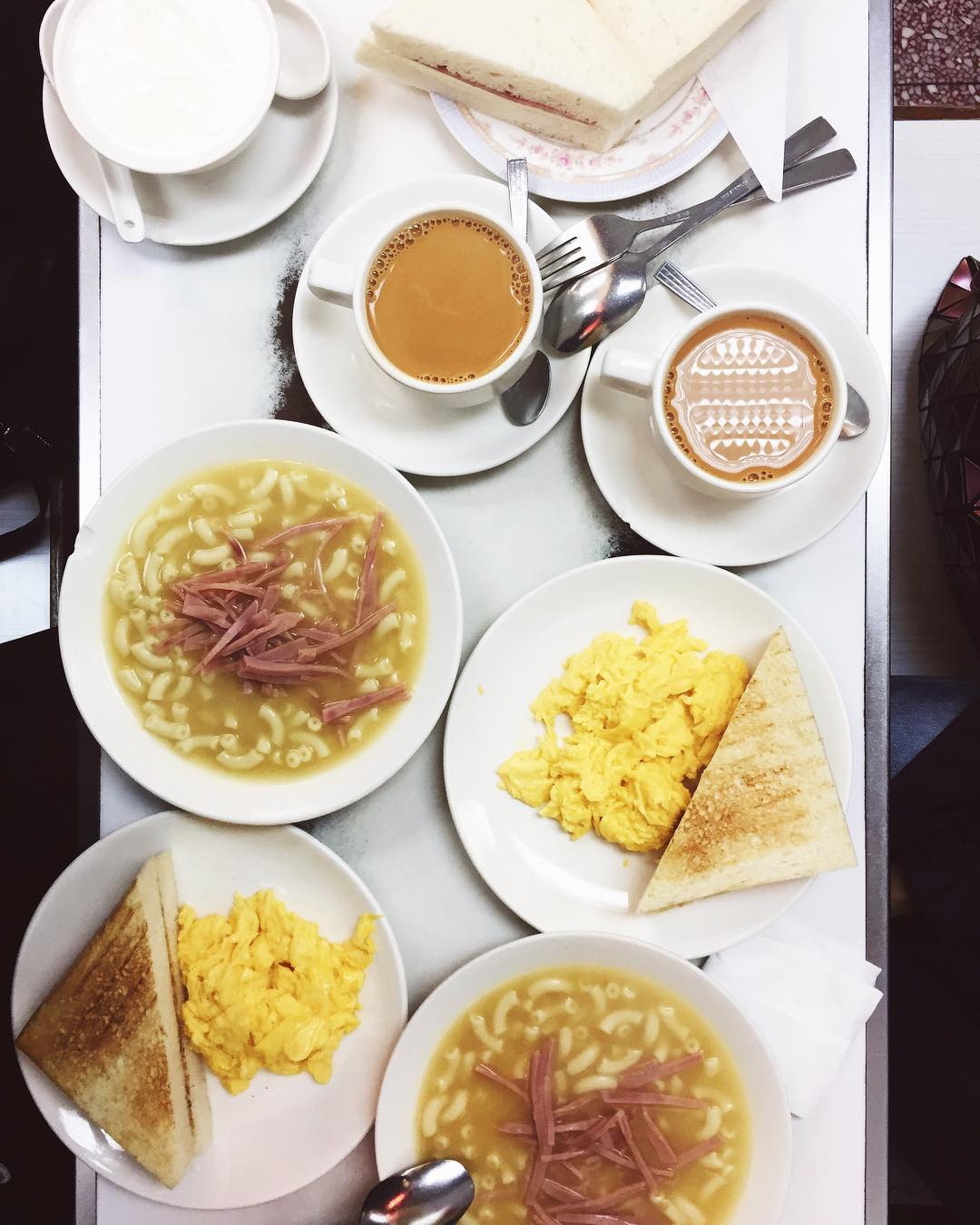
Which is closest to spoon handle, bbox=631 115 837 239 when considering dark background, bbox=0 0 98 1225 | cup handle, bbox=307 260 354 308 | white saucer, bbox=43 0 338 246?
cup handle, bbox=307 260 354 308

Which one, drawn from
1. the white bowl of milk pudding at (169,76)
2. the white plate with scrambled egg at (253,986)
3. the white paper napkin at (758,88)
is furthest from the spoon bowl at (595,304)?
the white plate with scrambled egg at (253,986)

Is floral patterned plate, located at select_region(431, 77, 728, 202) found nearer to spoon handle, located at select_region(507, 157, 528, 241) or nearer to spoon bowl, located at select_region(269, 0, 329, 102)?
spoon handle, located at select_region(507, 157, 528, 241)

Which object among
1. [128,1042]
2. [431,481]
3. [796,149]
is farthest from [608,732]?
[796,149]

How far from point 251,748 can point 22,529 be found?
3.34 feet

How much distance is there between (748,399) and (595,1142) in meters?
1.47

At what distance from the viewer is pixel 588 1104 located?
1.82m

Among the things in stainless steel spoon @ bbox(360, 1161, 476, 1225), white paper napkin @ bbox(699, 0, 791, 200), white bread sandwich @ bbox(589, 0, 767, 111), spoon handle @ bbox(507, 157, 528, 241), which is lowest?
stainless steel spoon @ bbox(360, 1161, 476, 1225)

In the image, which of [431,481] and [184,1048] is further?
[431,481]

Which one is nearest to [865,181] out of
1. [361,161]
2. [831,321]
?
[831,321]

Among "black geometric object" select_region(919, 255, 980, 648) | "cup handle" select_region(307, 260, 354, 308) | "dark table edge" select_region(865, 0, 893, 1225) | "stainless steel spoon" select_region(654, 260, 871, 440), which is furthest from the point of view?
"black geometric object" select_region(919, 255, 980, 648)

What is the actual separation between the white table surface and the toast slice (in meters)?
0.24

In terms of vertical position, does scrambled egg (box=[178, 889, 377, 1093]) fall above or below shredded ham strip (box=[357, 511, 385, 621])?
below

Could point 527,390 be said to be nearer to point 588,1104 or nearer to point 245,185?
point 245,185

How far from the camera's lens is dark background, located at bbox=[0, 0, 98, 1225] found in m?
2.24
